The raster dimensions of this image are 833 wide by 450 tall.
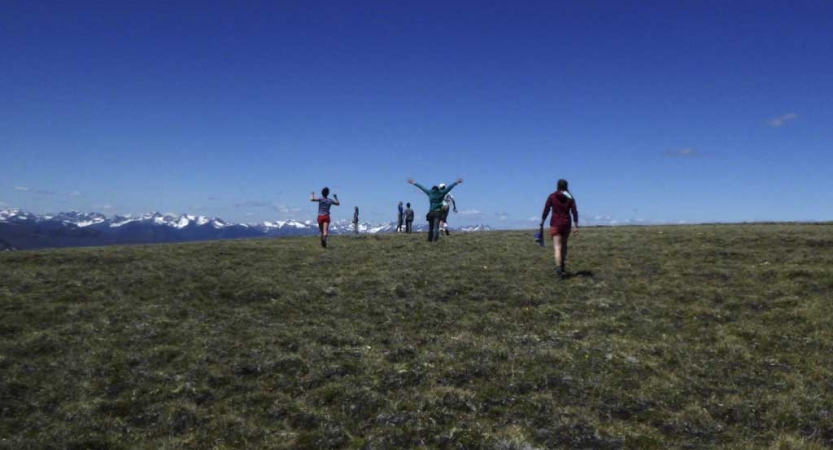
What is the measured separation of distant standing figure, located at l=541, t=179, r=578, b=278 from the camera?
20.5 metres

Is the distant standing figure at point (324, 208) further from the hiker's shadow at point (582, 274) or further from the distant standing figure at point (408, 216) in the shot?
the distant standing figure at point (408, 216)

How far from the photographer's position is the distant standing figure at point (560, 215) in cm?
2050

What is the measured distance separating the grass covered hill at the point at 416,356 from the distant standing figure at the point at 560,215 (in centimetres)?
110

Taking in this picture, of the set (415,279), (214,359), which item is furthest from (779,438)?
(415,279)

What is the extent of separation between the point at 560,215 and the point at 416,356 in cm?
990

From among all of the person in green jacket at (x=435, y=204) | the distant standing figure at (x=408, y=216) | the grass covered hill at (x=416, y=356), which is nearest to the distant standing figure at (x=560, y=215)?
the grass covered hill at (x=416, y=356)

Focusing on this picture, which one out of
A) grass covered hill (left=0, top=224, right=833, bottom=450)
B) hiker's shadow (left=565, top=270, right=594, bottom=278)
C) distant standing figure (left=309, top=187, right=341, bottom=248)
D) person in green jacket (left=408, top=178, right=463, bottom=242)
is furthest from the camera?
person in green jacket (left=408, top=178, right=463, bottom=242)

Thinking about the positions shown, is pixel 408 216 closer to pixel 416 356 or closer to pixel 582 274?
pixel 582 274

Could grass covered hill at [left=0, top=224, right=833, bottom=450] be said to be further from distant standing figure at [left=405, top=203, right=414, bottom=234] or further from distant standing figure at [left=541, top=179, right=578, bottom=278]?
distant standing figure at [left=405, top=203, right=414, bottom=234]

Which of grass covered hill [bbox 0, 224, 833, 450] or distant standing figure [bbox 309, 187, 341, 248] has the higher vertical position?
distant standing figure [bbox 309, 187, 341, 248]

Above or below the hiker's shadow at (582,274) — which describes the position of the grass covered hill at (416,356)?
below

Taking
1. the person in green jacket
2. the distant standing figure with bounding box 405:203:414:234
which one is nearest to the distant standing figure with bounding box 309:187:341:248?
the person in green jacket

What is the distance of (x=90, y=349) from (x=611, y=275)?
58.5 feet

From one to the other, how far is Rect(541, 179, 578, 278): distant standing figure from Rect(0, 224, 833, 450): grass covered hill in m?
1.10
